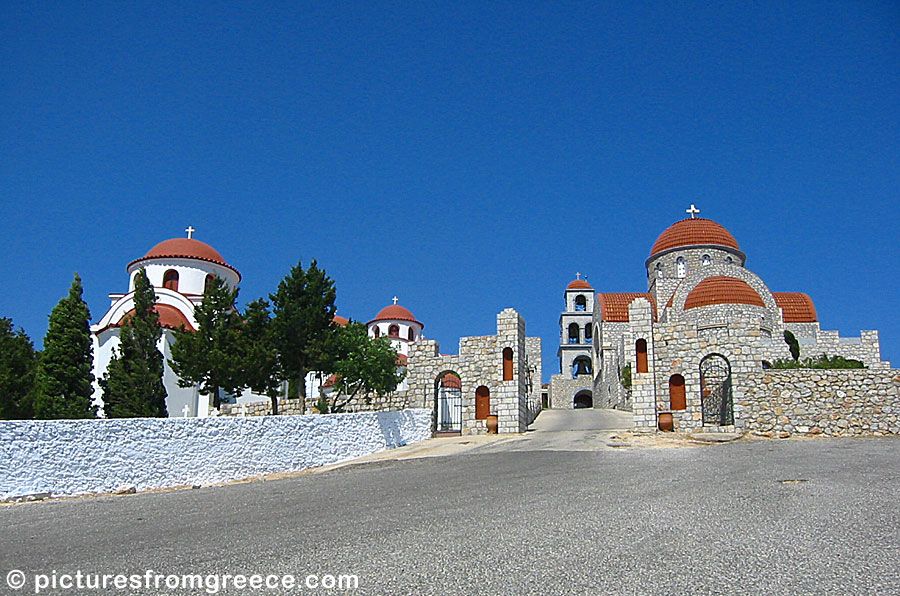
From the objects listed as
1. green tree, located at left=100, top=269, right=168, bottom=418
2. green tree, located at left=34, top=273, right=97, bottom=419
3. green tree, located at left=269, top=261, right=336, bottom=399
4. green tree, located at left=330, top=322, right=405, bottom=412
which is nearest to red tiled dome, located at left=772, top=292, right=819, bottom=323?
green tree, located at left=330, top=322, right=405, bottom=412

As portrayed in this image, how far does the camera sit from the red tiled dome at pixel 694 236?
38.6 m

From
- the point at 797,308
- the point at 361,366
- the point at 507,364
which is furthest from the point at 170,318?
the point at 797,308

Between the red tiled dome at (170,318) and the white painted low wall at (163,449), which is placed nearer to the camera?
the white painted low wall at (163,449)

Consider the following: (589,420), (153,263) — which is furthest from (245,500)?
(153,263)

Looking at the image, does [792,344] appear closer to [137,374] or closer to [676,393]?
[676,393]

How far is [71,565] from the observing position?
5977 mm

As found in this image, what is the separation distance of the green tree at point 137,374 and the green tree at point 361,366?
5.31 meters

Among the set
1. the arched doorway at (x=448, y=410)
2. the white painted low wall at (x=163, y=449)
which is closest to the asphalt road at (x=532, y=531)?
the white painted low wall at (x=163, y=449)

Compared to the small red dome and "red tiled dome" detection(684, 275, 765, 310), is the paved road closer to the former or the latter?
"red tiled dome" detection(684, 275, 765, 310)

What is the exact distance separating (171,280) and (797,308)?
3023cm

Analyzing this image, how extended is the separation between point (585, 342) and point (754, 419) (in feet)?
98.7

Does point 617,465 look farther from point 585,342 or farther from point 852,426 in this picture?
point 585,342

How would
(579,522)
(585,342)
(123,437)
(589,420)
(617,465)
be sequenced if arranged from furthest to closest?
(585,342)
(589,420)
(123,437)
(617,465)
(579,522)

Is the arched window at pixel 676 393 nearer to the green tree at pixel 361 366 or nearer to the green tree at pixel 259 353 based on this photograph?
the green tree at pixel 361 366
